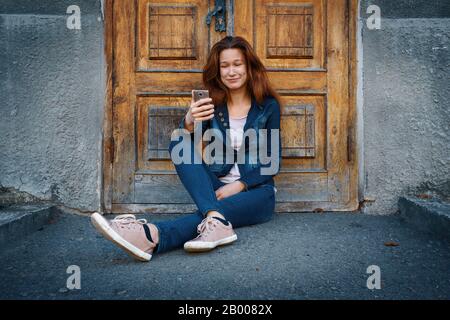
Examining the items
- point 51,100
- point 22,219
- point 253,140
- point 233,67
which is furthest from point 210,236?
point 51,100

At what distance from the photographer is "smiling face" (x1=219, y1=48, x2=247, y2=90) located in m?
2.56

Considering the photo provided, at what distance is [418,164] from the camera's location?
9.53 ft

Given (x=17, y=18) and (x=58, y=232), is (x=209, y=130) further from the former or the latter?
(x=17, y=18)

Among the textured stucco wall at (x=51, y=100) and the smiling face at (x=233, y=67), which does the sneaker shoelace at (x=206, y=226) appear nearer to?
the smiling face at (x=233, y=67)

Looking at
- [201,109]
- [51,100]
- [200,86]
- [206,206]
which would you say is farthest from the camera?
[200,86]

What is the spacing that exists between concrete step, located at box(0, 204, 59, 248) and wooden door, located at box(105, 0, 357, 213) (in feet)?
1.56

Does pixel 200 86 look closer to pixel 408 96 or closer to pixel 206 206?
pixel 206 206

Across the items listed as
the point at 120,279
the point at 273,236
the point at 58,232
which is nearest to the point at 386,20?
the point at 273,236

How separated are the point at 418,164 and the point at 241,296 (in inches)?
79.7

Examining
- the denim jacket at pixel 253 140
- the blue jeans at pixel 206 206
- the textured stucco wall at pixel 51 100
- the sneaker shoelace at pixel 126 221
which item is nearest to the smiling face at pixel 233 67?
the denim jacket at pixel 253 140

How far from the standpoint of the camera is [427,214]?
2.49 meters

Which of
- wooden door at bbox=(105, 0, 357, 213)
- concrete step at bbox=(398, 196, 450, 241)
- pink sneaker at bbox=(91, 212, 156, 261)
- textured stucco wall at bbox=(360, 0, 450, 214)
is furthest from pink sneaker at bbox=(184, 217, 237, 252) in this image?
textured stucco wall at bbox=(360, 0, 450, 214)

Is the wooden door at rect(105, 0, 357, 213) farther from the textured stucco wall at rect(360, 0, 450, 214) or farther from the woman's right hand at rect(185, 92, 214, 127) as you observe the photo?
the woman's right hand at rect(185, 92, 214, 127)

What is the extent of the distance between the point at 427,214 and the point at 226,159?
1390 millimetres
